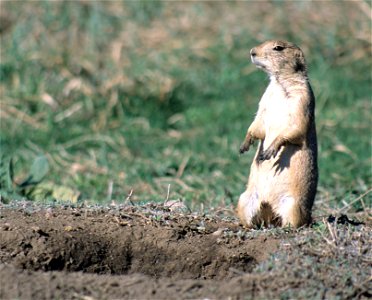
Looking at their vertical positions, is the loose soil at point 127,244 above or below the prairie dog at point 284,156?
below

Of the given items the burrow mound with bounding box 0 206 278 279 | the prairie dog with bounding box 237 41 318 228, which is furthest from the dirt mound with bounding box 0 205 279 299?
the prairie dog with bounding box 237 41 318 228

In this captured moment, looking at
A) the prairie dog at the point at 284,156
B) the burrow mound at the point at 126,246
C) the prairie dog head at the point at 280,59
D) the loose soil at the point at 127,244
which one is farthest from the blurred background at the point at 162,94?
the burrow mound at the point at 126,246

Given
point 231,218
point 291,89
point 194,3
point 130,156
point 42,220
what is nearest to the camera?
point 42,220

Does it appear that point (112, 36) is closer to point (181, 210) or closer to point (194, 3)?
point (194, 3)

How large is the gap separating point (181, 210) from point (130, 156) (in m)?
3.11

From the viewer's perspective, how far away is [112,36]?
1150cm

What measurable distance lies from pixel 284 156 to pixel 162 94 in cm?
512

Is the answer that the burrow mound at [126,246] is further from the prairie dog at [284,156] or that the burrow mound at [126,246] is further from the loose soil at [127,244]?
the prairie dog at [284,156]

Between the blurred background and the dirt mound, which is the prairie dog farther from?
the blurred background

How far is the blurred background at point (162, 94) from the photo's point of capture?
7582mm

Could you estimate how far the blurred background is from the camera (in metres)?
7.58

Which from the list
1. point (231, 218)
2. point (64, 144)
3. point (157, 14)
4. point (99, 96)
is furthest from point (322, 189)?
point (157, 14)

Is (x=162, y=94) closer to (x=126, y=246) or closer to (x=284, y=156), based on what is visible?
(x=284, y=156)

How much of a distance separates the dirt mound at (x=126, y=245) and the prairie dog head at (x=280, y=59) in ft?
3.28
